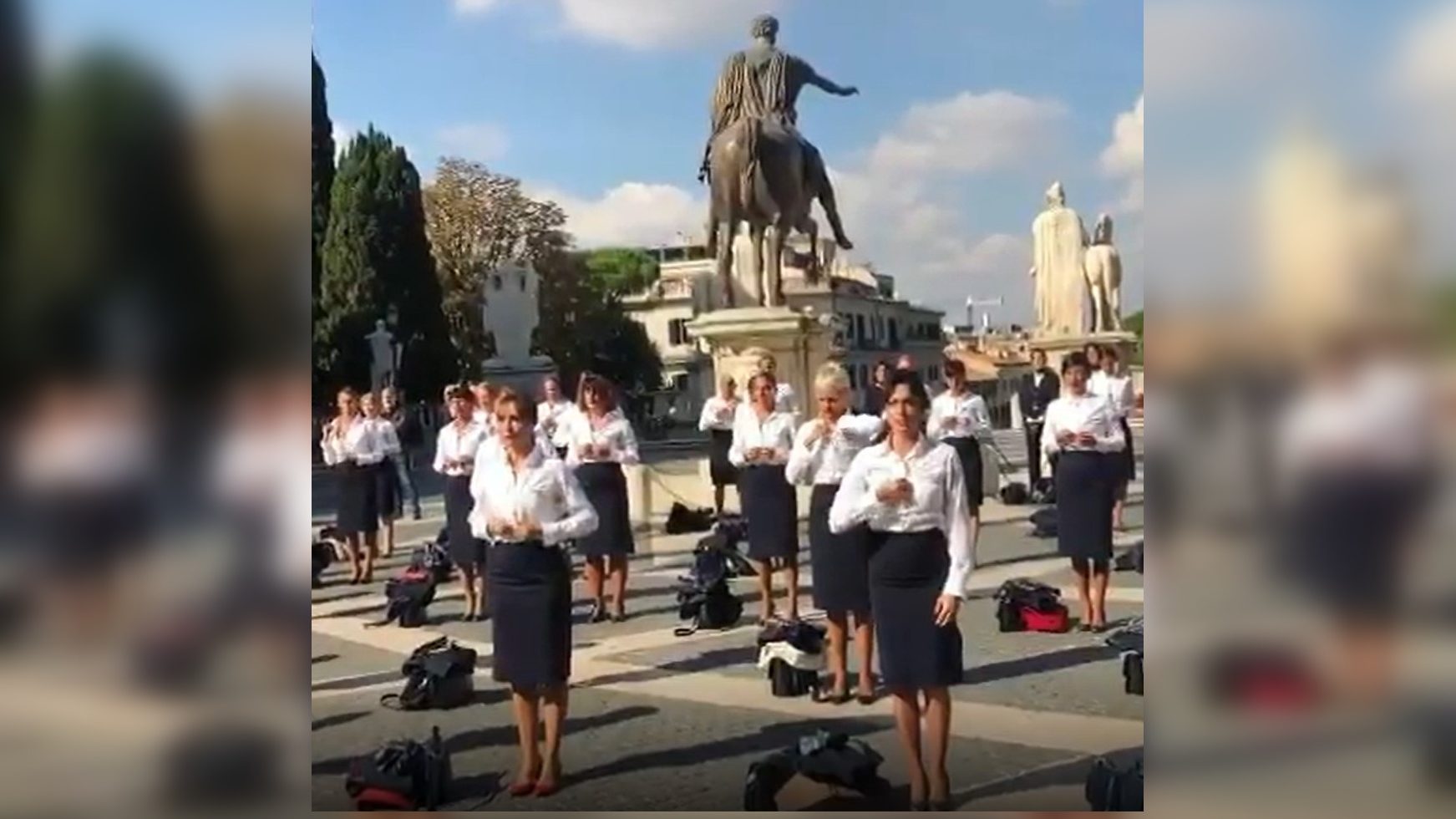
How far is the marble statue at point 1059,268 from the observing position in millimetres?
9398

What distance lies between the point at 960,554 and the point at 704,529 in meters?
6.18

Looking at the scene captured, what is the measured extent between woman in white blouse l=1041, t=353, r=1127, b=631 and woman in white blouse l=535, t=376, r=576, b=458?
8.66 feet

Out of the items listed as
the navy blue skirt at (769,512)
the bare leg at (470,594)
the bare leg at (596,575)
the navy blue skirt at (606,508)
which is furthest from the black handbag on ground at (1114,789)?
the bare leg at (470,594)

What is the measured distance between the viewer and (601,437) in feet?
27.3

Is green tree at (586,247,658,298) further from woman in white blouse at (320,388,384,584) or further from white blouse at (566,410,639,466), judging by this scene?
white blouse at (566,410,639,466)

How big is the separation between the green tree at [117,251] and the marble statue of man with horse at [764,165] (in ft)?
19.6

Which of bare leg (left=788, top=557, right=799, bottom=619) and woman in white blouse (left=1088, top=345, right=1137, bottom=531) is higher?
woman in white blouse (left=1088, top=345, right=1137, bottom=531)

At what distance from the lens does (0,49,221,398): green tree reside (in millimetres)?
4570

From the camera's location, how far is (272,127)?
4766 millimetres

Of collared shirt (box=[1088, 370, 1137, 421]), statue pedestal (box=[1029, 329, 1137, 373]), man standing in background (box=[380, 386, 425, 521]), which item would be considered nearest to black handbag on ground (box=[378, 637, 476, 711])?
collared shirt (box=[1088, 370, 1137, 421])

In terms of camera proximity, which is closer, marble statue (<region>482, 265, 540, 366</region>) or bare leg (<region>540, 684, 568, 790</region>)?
bare leg (<region>540, 684, 568, 790</region>)

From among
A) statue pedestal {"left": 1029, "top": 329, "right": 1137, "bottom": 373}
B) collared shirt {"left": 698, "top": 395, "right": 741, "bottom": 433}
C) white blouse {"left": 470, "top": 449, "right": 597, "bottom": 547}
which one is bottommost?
white blouse {"left": 470, "top": 449, "right": 597, "bottom": 547}

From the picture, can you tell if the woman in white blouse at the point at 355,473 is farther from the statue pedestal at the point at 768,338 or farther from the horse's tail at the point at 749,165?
the horse's tail at the point at 749,165

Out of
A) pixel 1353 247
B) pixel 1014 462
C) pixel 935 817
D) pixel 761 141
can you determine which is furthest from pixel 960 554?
pixel 1014 462
